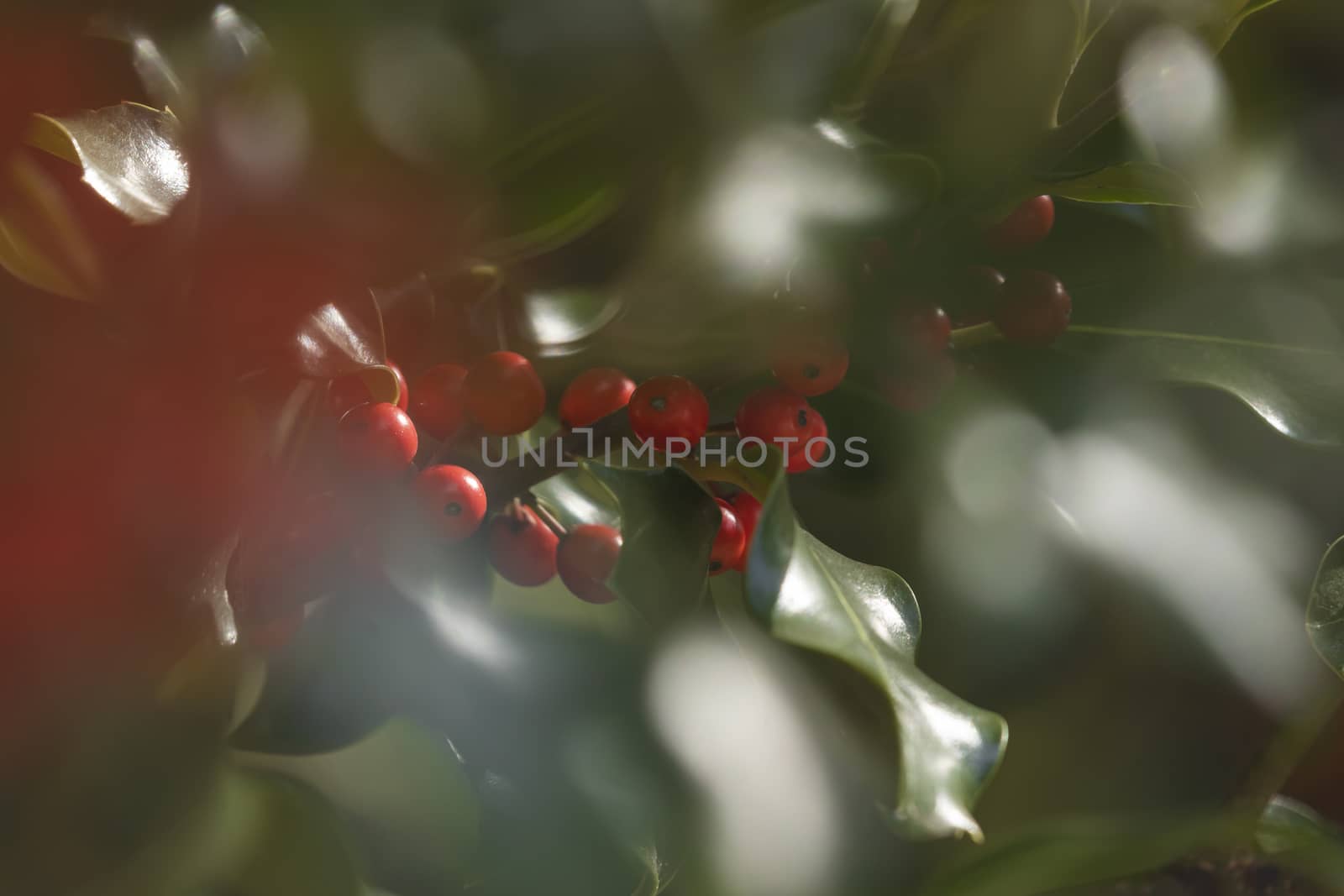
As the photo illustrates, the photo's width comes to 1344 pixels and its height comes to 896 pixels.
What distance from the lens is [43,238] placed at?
0.37 m

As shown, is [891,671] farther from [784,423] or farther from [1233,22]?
[1233,22]

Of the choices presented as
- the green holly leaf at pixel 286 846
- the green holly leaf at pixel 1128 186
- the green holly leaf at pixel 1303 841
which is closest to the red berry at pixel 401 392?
the green holly leaf at pixel 286 846

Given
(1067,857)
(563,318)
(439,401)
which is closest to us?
(439,401)

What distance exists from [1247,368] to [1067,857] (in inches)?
15.0

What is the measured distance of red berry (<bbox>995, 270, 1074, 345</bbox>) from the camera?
0.56 metres

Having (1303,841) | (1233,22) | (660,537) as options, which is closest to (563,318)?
(660,537)

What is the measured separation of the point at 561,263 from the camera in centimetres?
60

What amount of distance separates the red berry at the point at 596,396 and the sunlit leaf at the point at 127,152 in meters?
0.18

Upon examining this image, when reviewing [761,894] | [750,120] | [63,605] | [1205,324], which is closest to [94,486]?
[63,605]

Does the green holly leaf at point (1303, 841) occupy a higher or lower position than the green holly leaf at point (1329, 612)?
lower

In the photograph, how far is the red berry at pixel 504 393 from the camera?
0.45 metres

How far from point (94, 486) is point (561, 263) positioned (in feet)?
0.98

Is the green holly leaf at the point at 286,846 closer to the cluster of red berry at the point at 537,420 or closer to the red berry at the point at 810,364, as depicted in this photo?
the cluster of red berry at the point at 537,420

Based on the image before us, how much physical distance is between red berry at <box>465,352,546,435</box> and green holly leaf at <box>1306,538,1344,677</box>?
421mm
